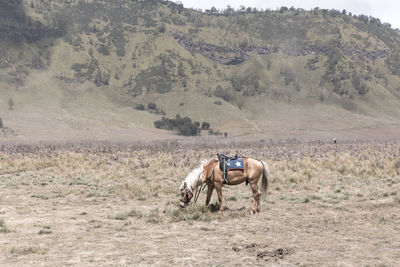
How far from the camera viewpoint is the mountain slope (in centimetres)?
10156

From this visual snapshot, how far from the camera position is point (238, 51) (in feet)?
524

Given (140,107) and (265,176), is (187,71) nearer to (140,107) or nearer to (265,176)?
(140,107)

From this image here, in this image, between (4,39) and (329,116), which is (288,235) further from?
(4,39)

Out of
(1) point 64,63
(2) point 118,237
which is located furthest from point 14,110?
(2) point 118,237

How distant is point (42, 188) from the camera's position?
19281mm

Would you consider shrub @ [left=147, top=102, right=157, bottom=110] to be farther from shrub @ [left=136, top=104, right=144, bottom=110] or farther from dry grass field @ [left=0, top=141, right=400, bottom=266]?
dry grass field @ [left=0, top=141, right=400, bottom=266]

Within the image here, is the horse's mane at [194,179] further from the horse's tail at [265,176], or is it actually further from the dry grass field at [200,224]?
the horse's tail at [265,176]

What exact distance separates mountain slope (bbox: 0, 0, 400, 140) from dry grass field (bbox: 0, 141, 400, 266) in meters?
57.1

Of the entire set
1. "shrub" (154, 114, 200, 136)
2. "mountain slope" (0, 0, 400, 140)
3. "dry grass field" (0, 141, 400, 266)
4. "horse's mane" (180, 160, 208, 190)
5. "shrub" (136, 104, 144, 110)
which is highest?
"mountain slope" (0, 0, 400, 140)

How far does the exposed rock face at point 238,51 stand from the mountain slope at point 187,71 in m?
0.44

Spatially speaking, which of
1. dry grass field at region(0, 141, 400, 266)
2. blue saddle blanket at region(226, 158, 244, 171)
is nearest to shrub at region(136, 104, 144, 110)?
dry grass field at region(0, 141, 400, 266)

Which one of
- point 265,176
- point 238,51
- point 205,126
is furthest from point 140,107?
point 265,176

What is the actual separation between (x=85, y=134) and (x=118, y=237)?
67304mm

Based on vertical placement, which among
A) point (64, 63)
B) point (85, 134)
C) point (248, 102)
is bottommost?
point (85, 134)
